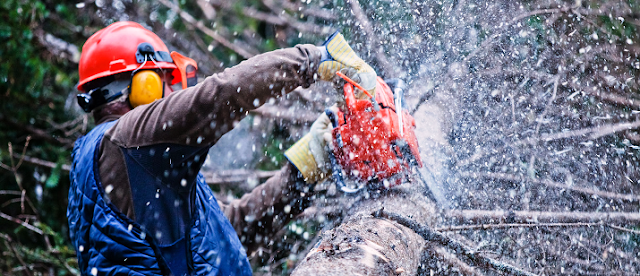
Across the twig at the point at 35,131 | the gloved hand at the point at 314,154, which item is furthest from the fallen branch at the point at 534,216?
the twig at the point at 35,131

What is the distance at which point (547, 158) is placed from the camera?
9.46ft

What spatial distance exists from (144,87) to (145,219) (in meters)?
0.61

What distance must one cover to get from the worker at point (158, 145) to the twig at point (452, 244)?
58 cm

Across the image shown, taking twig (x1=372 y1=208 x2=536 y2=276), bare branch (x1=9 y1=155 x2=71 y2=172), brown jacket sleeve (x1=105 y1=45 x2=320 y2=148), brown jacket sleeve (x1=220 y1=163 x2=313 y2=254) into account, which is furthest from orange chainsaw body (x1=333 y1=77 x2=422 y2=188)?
bare branch (x1=9 y1=155 x2=71 y2=172)

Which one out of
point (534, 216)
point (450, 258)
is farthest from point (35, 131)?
point (534, 216)

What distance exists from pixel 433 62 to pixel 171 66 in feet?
5.03

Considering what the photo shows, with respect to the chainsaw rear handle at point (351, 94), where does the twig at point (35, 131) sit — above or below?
below

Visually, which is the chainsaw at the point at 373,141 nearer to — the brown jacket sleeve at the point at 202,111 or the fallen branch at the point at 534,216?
the brown jacket sleeve at the point at 202,111

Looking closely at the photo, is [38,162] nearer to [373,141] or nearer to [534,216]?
[373,141]

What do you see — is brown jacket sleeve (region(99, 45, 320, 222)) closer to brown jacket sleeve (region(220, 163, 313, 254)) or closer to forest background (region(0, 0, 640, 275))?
→ brown jacket sleeve (region(220, 163, 313, 254))

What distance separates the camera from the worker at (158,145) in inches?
70.5

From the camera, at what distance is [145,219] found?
1938mm

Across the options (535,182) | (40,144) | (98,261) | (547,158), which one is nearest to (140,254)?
(98,261)

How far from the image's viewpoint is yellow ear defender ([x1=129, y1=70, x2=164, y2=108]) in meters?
2.10
